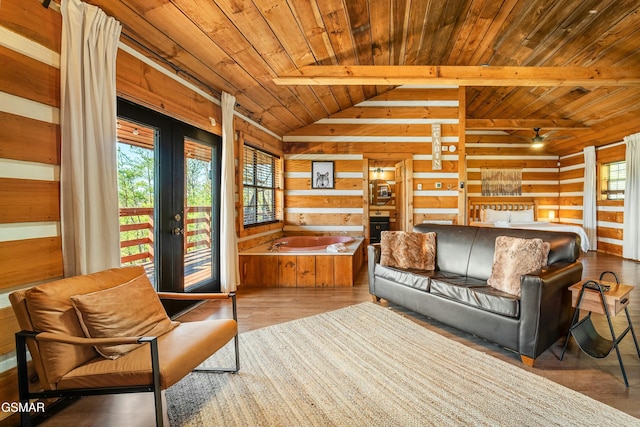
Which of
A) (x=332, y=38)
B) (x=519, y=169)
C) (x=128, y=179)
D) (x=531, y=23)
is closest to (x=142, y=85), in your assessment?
(x=128, y=179)

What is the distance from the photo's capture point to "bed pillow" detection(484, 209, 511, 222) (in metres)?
7.66

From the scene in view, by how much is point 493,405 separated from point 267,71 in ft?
12.3

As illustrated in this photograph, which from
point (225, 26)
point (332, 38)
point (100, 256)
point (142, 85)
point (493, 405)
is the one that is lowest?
point (493, 405)

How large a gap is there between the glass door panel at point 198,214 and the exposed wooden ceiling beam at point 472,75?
1.64m

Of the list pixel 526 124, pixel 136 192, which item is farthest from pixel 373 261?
pixel 526 124

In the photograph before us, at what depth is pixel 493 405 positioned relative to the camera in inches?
65.9

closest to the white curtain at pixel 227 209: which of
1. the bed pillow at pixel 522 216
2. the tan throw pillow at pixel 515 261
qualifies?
the tan throw pillow at pixel 515 261

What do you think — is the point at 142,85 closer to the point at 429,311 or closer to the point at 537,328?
the point at 429,311

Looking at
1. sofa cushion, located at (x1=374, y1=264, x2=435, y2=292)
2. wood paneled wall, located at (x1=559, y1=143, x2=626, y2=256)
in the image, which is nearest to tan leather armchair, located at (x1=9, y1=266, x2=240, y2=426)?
sofa cushion, located at (x1=374, y1=264, x2=435, y2=292)

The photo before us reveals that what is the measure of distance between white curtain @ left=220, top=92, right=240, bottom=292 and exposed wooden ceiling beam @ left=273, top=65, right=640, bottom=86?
43.6 inches

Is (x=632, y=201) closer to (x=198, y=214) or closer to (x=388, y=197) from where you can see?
(x=388, y=197)

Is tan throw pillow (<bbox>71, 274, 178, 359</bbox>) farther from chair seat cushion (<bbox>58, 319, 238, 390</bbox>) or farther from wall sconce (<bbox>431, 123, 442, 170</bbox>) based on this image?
wall sconce (<bbox>431, 123, 442, 170</bbox>)

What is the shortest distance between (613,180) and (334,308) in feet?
25.8

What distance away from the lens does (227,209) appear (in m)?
3.55
